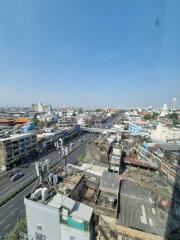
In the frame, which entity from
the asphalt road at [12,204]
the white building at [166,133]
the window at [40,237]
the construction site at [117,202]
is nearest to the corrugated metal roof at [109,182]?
the construction site at [117,202]

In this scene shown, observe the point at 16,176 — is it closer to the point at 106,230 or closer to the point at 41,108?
the point at 106,230

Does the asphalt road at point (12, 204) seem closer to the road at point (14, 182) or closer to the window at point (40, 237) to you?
the road at point (14, 182)

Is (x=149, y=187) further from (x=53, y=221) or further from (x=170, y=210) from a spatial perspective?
(x=53, y=221)

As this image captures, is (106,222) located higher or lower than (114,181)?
lower

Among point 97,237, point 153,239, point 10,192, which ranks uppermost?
point 153,239

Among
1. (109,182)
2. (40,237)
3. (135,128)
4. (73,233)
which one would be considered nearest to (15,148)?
(40,237)

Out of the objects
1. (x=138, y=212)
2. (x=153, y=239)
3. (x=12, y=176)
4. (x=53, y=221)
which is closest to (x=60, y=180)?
(x=53, y=221)
